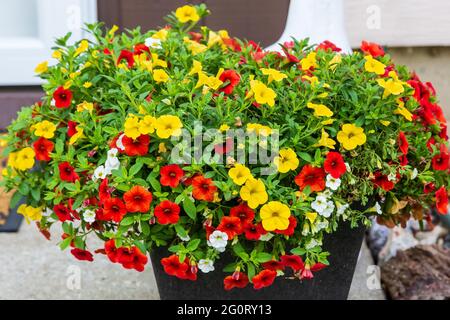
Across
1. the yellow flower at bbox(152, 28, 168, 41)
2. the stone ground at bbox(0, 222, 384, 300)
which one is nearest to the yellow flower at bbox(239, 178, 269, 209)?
the yellow flower at bbox(152, 28, 168, 41)

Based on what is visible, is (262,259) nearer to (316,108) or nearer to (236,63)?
(316,108)

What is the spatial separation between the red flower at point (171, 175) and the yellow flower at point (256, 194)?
171 mm

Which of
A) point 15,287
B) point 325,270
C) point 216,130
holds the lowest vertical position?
point 15,287

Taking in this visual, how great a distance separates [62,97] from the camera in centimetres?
230

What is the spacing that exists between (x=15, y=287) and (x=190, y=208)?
113 centimetres

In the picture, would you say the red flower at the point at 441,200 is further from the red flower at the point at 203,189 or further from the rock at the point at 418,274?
the red flower at the point at 203,189

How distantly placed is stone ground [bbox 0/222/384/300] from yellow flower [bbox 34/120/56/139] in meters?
0.75

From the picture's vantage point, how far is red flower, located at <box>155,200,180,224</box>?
2002 millimetres

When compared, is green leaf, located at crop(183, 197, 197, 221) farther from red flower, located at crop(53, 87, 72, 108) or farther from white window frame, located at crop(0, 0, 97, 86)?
white window frame, located at crop(0, 0, 97, 86)

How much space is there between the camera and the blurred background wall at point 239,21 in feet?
12.0

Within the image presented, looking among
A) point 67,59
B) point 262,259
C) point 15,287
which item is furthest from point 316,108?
point 15,287

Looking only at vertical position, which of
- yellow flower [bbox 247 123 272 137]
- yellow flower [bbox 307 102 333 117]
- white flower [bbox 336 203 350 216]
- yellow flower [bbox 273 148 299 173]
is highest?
yellow flower [bbox 307 102 333 117]

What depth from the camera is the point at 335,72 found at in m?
2.30

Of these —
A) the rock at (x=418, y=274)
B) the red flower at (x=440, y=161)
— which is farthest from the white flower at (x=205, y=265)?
the rock at (x=418, y=274)
